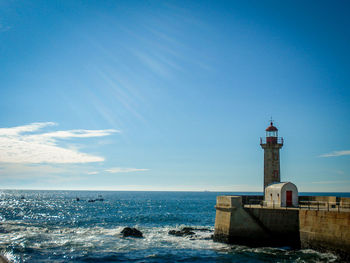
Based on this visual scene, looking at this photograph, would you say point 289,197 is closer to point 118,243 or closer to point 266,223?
point 266,223

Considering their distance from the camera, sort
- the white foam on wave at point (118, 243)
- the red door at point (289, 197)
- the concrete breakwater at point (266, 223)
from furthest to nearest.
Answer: the red door at point (289, 197) < the white foam on wave at point (118, 243) < the concrete breakwater at point (266, 223)

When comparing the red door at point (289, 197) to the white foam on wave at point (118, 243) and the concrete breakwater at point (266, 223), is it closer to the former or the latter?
the concrete breakwater at point (266, 223)

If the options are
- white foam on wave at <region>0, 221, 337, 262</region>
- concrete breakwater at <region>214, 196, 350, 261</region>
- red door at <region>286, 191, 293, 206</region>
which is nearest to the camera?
concrete breakwater at <region>214, 196, 350, 261</region>

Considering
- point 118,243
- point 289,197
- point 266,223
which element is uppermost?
point 289,197

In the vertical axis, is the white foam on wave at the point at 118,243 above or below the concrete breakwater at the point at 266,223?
below

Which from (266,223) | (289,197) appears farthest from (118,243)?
(289,197)

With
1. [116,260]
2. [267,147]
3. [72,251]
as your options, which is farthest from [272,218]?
[72,251]

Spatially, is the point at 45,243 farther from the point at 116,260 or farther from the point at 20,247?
the point at 116,260

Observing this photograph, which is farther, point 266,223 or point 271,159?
point 271,159

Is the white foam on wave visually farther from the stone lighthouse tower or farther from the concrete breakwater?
the stone lighthouse tower

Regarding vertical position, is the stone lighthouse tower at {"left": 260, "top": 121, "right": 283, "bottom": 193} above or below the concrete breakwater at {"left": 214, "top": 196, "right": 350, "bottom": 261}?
above

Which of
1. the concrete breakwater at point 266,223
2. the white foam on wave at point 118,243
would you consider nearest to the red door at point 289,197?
the concrete breakwater at point 266,223

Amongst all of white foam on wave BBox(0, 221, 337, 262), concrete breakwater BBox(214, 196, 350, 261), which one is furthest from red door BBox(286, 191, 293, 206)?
white foam on wave BBox(0, 221, 337, 262)

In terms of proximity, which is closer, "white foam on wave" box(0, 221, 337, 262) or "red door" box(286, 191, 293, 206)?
"white foam on wave" box(0, 221, 337, 262)
